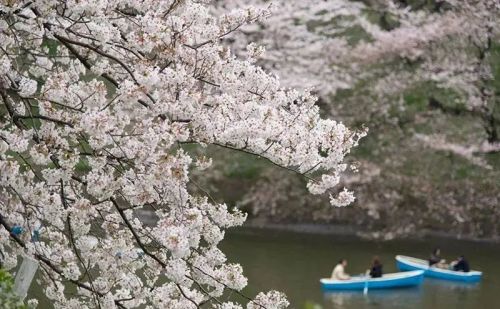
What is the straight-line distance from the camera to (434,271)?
18.4 m

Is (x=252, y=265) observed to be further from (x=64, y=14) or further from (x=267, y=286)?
(x=64, y=14)

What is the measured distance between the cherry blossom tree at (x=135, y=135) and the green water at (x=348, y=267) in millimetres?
8786

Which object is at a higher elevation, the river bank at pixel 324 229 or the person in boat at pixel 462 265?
the river bank at pixel 324 229

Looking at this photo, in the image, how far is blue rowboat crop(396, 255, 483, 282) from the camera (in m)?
17.8

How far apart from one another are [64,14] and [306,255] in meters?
15.1

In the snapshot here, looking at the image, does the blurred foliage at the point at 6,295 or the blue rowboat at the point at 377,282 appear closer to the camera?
the blurred foliage at the point at 6,295

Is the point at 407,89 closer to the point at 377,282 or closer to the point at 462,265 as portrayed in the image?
the point at 462,265

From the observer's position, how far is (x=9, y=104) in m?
5.12

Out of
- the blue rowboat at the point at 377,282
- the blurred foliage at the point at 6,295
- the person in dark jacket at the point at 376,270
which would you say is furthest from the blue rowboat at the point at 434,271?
the blurred foliage at the point at 6,295

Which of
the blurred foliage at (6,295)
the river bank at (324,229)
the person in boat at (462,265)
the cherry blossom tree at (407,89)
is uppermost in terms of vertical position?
the cherry blossom tree at (407,89)

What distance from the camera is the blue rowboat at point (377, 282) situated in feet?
54.8

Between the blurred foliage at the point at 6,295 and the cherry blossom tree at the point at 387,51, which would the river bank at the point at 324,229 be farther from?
the blurred foliage at the point at 6,295

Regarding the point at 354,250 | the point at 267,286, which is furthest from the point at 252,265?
the point at 354,250

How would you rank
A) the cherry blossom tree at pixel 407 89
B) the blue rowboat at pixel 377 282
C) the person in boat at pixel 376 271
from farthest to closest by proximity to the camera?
the cherry blossom tree at pixel 407 89 → the person in boat at pixel 376 271 → the blue rowboat at pixel 377 282
